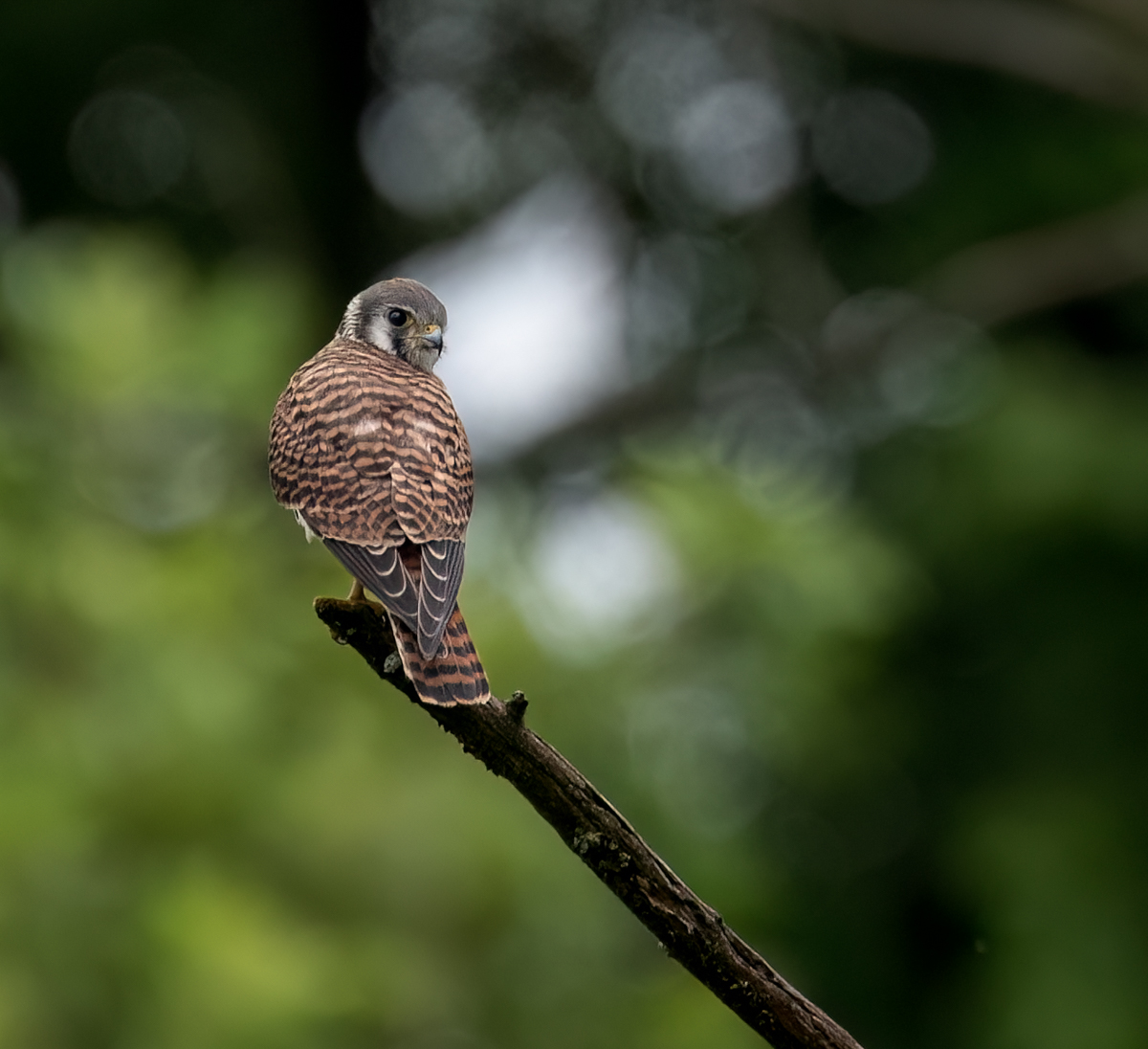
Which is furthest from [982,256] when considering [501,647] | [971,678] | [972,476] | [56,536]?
[56,536]

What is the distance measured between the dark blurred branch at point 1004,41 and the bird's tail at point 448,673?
21.8 feet

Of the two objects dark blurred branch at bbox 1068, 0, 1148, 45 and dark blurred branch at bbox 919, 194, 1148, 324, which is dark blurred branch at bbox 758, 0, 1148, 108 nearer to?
dark blurred branch at bbox 1068, 0, 1148, 45

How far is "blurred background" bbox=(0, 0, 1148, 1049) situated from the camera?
545 cm

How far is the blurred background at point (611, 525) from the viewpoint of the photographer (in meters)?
5.45

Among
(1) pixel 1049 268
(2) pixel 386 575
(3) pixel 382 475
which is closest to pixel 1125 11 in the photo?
(1) pixel 1049 268

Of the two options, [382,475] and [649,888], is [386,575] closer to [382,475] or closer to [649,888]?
[382,475]

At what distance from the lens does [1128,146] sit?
8.85 metres

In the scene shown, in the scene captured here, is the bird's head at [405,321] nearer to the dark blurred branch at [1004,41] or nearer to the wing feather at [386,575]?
the wing feather at [386,575]

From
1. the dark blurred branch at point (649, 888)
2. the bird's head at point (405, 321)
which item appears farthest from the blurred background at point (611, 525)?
the dark blurred branch at point (649, 888)

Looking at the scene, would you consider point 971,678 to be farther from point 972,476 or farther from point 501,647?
point 501,647

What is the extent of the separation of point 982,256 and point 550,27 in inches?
116

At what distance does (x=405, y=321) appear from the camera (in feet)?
10.9

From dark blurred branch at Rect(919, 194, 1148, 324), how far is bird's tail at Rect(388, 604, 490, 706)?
6.35 meters

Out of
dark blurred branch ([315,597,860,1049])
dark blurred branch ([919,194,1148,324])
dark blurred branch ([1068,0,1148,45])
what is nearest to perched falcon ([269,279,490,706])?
dark blurred branch ([315,597,860,1049])
